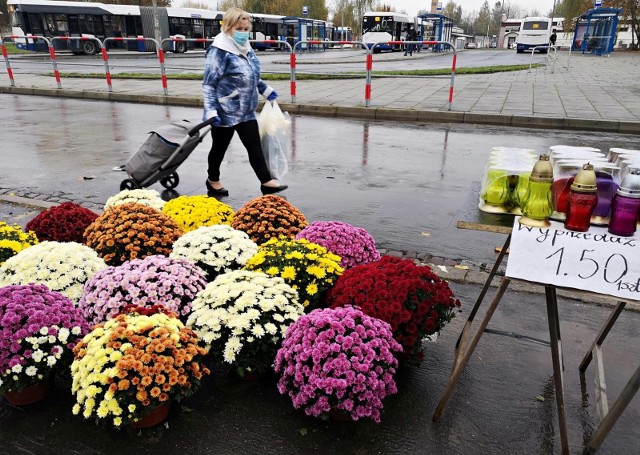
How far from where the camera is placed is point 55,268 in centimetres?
309

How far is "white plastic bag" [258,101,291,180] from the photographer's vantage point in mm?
5852

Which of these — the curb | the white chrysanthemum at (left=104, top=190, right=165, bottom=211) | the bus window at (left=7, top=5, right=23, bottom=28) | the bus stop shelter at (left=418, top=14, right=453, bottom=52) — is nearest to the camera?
the white chrysanthemum at (left=104, top=190, right=165, bottom=211)

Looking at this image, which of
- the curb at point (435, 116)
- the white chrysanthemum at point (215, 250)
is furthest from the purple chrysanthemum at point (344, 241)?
the curb at point (435, 116)

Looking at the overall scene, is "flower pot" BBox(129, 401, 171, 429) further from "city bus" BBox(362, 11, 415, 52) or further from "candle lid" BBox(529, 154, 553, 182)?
"city bus" BBox(362, 11, 415, 52)

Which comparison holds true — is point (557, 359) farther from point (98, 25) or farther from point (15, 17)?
point (98, 25)

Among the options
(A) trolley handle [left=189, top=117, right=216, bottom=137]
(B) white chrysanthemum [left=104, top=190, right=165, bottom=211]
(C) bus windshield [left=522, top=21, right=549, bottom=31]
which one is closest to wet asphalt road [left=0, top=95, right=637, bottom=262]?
(A) trolley handle [left=189, top=117, right=216, bottom=137]

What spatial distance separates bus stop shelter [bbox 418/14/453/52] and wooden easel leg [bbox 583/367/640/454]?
51.9 meters

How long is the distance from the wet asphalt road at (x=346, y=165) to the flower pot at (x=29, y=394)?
2402 mm

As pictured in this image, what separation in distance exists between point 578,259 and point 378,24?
46.1m

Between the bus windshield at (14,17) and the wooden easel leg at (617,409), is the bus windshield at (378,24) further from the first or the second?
the wooden easel leg at (617,409)

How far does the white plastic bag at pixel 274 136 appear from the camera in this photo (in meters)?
5.85

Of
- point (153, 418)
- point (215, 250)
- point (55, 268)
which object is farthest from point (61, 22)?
point (153, 418)

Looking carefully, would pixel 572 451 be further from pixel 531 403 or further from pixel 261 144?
Result: pixel 261 144

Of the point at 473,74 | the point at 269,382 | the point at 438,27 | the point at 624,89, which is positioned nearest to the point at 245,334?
the point at 269,382
